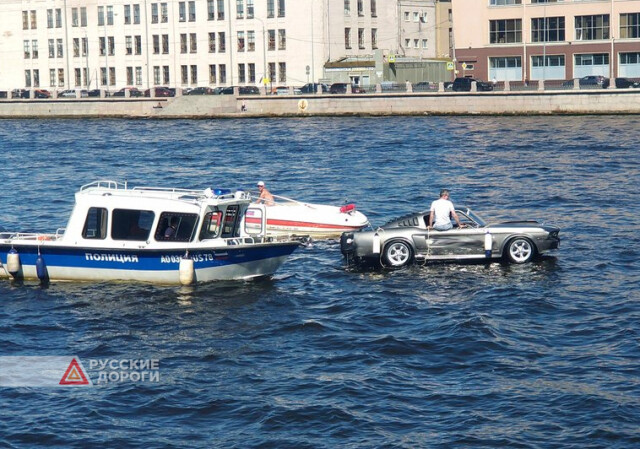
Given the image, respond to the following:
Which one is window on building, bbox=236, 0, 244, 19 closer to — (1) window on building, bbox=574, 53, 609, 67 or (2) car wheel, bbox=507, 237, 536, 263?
(1) window on building, bbox=574, 53, 609, 67

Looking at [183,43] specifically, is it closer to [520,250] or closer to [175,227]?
[175,227]

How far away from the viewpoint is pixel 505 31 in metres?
107

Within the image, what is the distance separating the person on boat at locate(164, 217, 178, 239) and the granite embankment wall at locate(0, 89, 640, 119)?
206ft

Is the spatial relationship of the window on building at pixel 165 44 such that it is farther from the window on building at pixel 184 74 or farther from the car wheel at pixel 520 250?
the car wheel at pixel 520 250

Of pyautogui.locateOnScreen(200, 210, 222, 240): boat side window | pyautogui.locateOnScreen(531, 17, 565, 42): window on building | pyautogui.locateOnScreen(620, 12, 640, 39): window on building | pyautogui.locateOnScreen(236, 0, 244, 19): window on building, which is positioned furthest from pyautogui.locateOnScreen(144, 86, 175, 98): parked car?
pyautogui.locateOnScreen(200, 210, 222, 240): boat side window

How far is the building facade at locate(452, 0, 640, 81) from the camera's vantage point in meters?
101

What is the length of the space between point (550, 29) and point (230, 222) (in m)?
82.0

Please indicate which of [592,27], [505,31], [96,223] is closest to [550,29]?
[592,27]

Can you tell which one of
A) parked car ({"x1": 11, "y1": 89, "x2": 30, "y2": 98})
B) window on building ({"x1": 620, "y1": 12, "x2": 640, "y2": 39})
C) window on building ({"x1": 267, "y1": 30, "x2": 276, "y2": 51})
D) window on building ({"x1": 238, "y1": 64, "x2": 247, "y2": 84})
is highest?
window on building ({"x1": 267, "y1": 30, "x2": 276, "y2": 51})

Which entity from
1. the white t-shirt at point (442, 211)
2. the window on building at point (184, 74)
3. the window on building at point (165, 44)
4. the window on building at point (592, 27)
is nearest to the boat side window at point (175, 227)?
the white t-shirt at point (442, 211)

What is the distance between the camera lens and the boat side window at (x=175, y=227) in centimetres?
2834

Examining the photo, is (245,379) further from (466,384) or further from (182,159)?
(182,159)

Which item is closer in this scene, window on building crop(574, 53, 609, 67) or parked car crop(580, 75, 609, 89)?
parked car crop(580, 75, 609, 89)

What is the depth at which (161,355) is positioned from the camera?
23234mm
